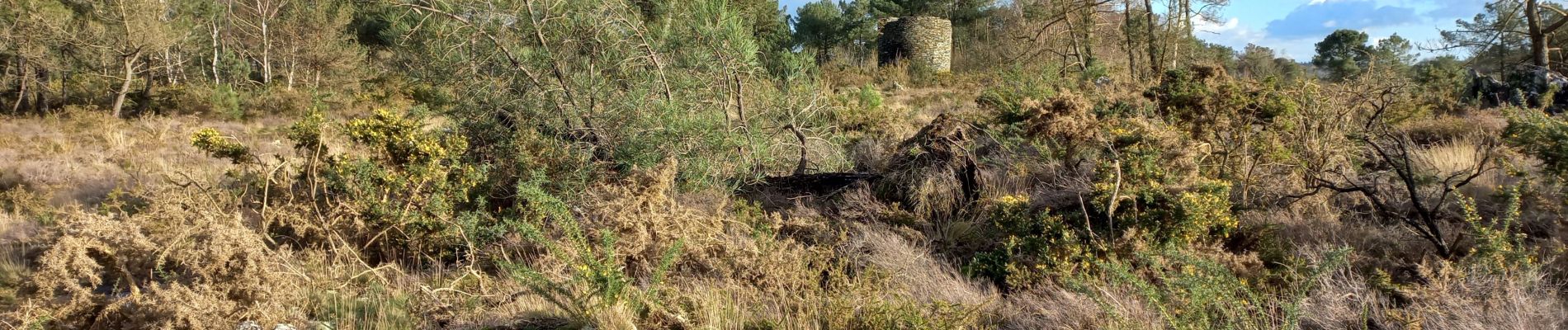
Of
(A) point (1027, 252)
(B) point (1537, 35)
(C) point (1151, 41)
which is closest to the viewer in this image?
(A) point (1027, 252)

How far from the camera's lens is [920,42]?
66.9 feet

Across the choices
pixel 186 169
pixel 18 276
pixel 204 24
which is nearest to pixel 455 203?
pixel 186 169

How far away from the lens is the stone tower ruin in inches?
Answer: 800

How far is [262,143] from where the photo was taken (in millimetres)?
10609

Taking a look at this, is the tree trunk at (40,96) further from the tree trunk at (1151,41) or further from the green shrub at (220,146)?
the tree trunk at (1151,41)

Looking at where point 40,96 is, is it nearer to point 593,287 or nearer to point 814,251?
point 593,287

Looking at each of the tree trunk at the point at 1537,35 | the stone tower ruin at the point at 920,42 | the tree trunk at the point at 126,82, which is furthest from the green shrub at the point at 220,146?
the stone tower ruin at the point at 920,42

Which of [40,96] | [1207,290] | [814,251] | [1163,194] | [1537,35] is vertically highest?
[1537,35]

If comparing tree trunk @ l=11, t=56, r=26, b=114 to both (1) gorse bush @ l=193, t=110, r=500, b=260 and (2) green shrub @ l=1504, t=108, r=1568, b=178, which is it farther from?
(2) green shrub @ l=1504, t=108, r=1568, b=178

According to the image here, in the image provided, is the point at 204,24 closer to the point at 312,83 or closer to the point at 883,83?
the point at 312,83

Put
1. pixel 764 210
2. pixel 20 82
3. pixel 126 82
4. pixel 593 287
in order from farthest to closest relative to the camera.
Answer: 1. pixel 20 82
2. pixel 126 82
3. pixel 764 210
4. pixel 593 287

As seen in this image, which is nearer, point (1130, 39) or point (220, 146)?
point (220, 146)

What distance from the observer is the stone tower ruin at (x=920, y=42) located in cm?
2033

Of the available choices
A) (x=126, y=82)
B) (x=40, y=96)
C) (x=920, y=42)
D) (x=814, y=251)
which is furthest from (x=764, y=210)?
(x=40, y=96)
